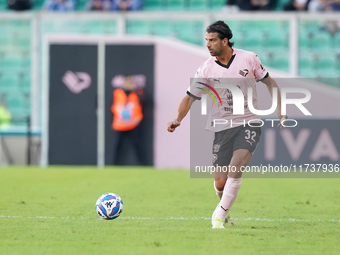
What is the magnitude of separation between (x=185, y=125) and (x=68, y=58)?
3.29 metres

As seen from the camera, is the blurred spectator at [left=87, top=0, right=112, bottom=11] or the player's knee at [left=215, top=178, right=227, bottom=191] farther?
the blurred spectator at [left=87, top=0, right=112, bottom=11]

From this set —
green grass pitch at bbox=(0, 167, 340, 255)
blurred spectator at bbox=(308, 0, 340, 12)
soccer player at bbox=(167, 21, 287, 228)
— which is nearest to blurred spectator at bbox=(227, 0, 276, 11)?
blurred spectator at bbox=(308, 0, 340, 12)

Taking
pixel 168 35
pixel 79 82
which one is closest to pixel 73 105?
pixel 79 82

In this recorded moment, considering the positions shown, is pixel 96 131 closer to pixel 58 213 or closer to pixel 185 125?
pixel 185 125

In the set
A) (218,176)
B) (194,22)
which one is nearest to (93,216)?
(218,176)

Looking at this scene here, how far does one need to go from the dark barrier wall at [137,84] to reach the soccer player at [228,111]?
8.53 metres

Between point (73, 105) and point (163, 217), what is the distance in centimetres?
849

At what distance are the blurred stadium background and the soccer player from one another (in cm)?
871

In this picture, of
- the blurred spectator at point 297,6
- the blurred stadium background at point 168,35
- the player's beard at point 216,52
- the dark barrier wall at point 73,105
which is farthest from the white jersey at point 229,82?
the blurred spectator at point 297,6

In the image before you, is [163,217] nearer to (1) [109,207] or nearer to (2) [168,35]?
(1) [109,207]

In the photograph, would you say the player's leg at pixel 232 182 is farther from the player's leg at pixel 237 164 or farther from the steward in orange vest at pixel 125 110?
the steward in orange vest at pixel 125 110

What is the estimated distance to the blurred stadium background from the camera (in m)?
15.4

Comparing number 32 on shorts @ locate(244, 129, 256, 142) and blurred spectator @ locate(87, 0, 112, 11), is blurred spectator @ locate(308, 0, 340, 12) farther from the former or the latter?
number 32 on shorts @ locate(244, 129, 256, 142)

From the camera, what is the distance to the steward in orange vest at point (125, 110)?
1457cm
